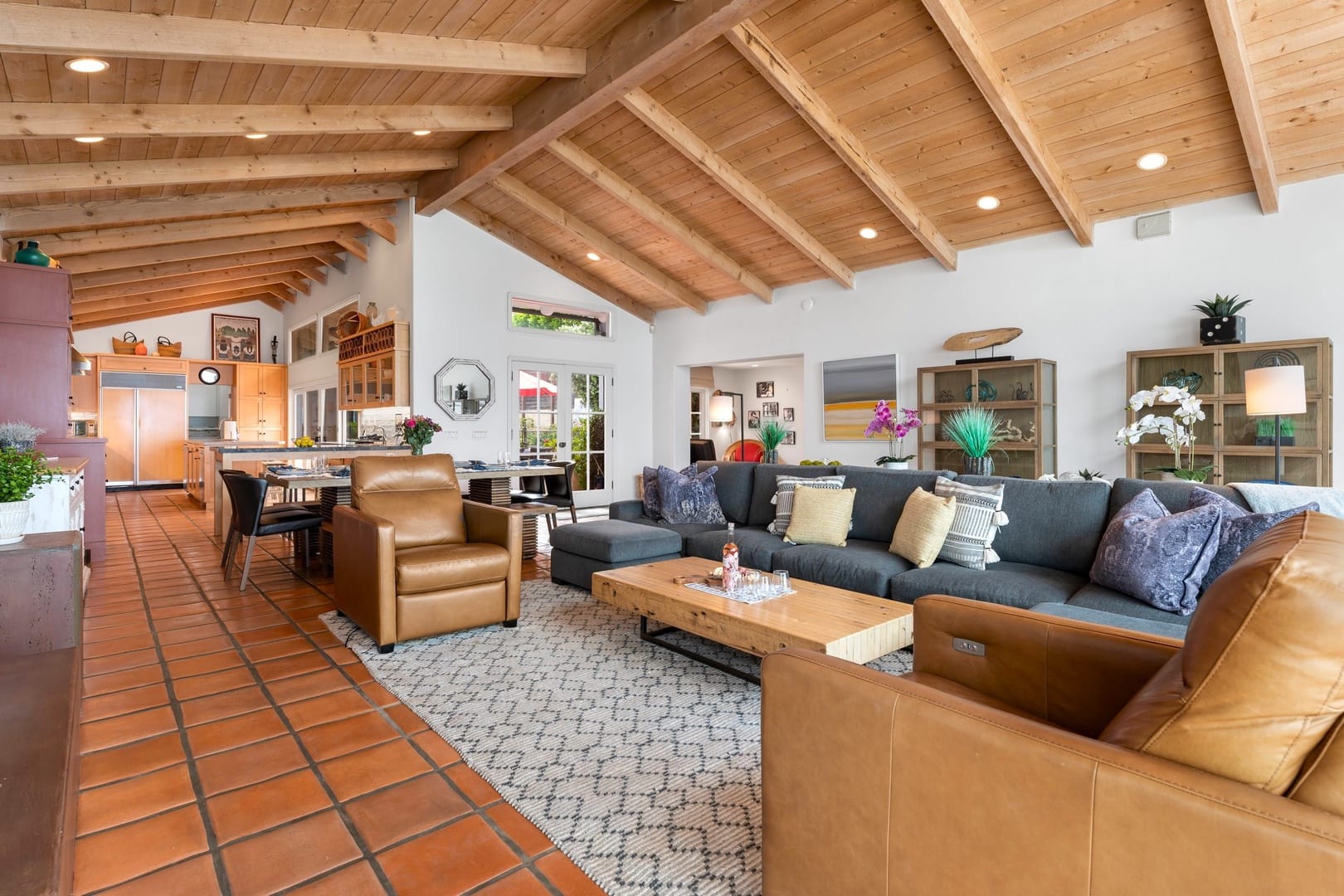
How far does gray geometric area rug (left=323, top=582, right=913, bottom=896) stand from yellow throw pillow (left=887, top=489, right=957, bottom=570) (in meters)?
0.48

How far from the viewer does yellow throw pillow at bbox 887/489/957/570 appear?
10.5ft

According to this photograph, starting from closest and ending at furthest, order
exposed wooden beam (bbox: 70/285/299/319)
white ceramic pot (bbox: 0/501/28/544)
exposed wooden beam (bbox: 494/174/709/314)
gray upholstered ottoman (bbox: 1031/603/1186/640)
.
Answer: white ceramic pot (bbox: 0/501/28/544) → gray upholstered ottoman (bbox: 1031/603/1186/640) → exposed wooden beam (bbox: 494/174/709/314) → exposed wooden beam (bbox: 70/285/299/319)

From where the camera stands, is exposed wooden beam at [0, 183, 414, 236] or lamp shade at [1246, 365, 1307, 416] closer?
lamp shade at [1246, 365, 1307, 416]

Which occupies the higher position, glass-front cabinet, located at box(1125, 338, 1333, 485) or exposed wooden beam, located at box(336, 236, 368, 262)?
exposed wooden beam, located at box(336, 236, 368, 262)

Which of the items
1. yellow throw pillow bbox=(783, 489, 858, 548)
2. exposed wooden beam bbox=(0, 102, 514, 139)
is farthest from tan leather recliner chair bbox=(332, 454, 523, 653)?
exposed wooden beam bbox=(0, 102, 514, 139)

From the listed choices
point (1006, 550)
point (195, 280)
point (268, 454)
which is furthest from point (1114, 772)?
point (195, 280)

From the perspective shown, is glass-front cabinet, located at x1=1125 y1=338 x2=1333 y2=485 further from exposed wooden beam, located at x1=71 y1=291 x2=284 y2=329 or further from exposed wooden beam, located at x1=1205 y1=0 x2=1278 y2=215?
exposed wooden beam, located at x1=71 y1=291 x2=284 y2=329

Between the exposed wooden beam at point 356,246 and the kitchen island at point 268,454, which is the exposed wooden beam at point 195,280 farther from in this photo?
the kitchen island at point 268,454

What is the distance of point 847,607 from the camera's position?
2.60m

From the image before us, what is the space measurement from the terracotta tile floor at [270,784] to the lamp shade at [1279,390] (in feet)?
12.0

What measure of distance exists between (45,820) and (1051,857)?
5.14 feet

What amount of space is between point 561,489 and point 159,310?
8488 mm

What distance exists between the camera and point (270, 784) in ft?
6.38

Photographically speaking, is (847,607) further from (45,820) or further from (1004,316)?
(1004,316)
